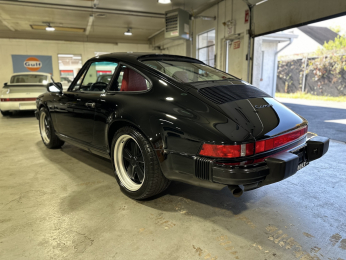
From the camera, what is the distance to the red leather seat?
7.16 ft

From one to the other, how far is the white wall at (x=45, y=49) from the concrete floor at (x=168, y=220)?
12.9m

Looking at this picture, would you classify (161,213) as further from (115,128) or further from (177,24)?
(177,24)

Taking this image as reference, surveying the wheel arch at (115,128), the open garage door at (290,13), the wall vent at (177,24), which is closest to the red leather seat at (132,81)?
the wheel arch at (115,128)

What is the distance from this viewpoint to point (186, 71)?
2381mm

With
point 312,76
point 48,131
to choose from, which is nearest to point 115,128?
point 48,131

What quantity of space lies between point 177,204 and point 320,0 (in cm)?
451

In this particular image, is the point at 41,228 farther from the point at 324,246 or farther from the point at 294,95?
the point at 294,95

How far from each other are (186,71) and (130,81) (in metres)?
0.55

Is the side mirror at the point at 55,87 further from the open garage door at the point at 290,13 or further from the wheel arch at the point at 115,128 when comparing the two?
the open garage door at the point at 290,13

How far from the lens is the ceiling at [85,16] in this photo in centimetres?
797

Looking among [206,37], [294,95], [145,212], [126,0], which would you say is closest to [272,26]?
[206,37]

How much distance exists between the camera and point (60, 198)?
7.48ft

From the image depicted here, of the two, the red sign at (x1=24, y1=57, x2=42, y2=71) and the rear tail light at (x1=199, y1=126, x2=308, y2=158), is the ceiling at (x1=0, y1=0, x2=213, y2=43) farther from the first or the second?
the rear tail light at (x1=199, y1=126, x2=308, y2=158)

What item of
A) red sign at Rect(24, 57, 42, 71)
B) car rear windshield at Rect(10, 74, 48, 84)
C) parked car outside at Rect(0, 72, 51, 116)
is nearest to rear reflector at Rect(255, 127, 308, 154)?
parked car outside at Rect(0, 72, 51, 116)
